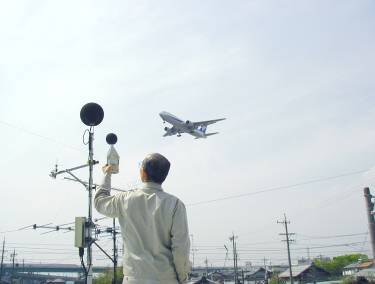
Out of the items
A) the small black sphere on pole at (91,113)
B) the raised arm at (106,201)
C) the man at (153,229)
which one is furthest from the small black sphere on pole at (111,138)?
the man at (153,229)

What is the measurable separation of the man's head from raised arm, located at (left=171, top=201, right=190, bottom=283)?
0.94ft

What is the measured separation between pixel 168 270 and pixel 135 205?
51 centimetres

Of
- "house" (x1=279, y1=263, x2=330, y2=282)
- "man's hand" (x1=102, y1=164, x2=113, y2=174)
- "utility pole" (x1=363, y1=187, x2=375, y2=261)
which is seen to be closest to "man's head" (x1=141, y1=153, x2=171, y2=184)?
"man's hand" (x1=102, y1=164, x2=113, y2=174)

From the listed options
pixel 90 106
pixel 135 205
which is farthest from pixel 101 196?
pixel 90 106

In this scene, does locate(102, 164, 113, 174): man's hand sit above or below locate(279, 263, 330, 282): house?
above

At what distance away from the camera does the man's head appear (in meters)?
3.05

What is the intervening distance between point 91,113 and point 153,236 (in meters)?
2.52

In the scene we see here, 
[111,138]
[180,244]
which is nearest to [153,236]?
[180,244]

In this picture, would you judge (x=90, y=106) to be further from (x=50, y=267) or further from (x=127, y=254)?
(x=50, y=267)

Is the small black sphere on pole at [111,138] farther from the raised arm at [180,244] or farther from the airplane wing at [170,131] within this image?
the airplane wing at [170,131]

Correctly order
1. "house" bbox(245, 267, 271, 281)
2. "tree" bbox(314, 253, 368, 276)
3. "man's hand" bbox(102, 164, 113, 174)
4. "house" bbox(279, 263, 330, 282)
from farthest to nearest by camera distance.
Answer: "tree" bbox(314, 253, 368, 276), "house" bbox(245, 267, 271, 281), "house" bbox(279, 263, 330, 282), "man's hand" bbox(102, 164, 113, 174)

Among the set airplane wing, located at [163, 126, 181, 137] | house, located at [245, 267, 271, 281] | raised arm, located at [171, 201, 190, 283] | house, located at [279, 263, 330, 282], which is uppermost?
airplane wing, located at [163, 126, 181, 137]

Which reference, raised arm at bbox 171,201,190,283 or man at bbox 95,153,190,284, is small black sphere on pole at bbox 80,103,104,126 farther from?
raised arm at bbox 171,201,190,283

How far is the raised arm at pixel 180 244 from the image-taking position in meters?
2.79
